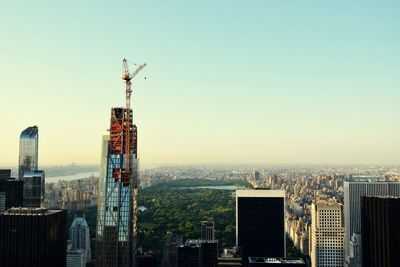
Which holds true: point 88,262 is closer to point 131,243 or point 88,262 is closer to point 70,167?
point 131,243

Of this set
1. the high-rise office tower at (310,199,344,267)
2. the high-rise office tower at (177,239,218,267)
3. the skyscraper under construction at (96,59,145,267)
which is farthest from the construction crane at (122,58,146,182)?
the high-rise office tower at (310,199,344,267)

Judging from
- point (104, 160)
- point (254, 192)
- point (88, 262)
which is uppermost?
point (104, 160)

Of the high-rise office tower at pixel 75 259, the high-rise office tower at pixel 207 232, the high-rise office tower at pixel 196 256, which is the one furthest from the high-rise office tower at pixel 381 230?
the high-rise office tower at pixel 75 259

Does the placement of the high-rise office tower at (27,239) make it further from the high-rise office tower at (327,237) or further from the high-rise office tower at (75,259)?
the high-rise office tower at (327,237)

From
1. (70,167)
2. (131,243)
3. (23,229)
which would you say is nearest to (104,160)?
(131,243)

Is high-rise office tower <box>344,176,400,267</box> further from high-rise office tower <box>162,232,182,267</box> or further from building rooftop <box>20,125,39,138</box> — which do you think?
building rooftop <box>20,125,39,138</box>

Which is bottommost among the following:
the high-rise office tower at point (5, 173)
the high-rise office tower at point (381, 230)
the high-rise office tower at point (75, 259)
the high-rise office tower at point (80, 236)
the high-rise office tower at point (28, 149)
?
the high-rise office tower at point (75, 259)
